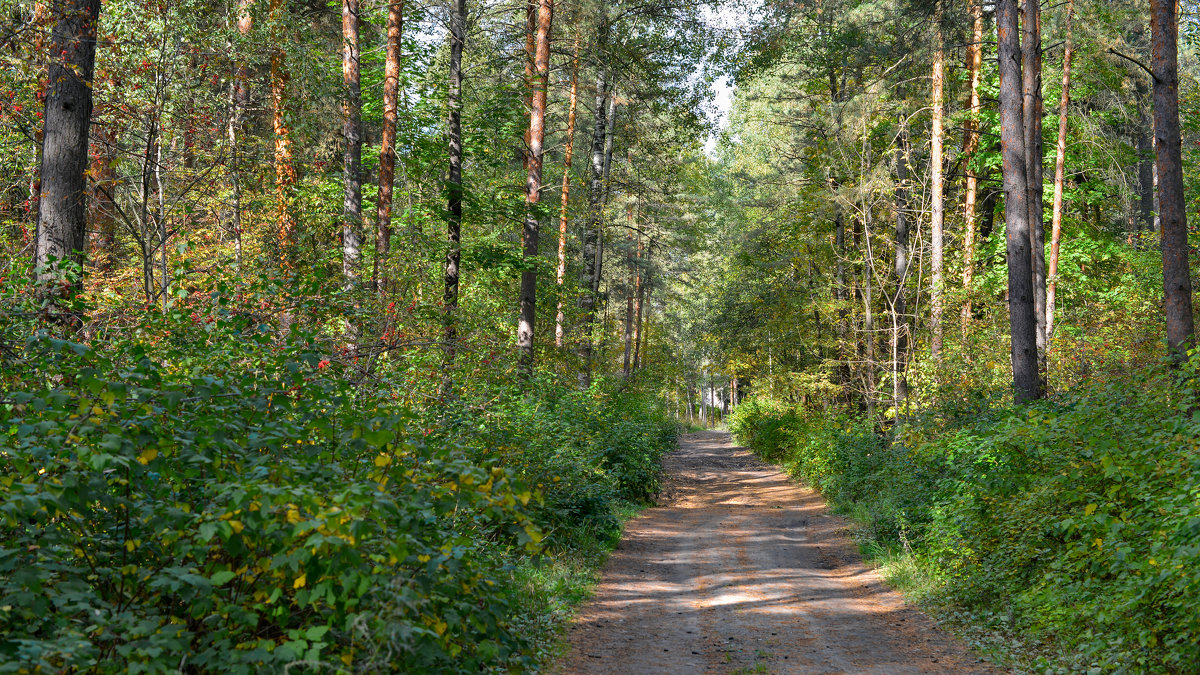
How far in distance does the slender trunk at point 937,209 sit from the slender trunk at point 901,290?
56cm

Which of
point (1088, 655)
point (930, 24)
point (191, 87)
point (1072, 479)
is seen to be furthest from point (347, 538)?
point (930, 24)

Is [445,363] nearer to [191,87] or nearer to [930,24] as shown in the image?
[191,87]

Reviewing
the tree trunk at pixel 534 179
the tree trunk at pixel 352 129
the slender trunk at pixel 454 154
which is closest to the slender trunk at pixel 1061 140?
the tree trunk at pixel 534 179

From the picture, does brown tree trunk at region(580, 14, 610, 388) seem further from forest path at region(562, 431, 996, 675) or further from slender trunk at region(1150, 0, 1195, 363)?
slender trunk at region(1150, 0, 1195, 363)

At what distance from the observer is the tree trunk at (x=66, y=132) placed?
7582mm

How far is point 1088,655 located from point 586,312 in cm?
1561

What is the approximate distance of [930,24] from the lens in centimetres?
1342

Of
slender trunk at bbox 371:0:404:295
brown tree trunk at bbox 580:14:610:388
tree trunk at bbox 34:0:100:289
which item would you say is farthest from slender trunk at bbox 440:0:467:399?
tree trunk at bbox 34:0:100:289

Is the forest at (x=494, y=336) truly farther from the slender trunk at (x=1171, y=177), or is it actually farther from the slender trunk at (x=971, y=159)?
the slender trunk at (x=971, y=159)

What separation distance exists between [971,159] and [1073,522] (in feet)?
60.8

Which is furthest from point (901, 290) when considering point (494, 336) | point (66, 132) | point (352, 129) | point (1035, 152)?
point (66, 132)

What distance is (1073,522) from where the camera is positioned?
21.1 ft

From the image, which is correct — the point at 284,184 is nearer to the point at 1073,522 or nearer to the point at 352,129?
the point at 352,129

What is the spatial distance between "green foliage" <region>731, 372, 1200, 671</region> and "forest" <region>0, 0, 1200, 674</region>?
0.05 meters
